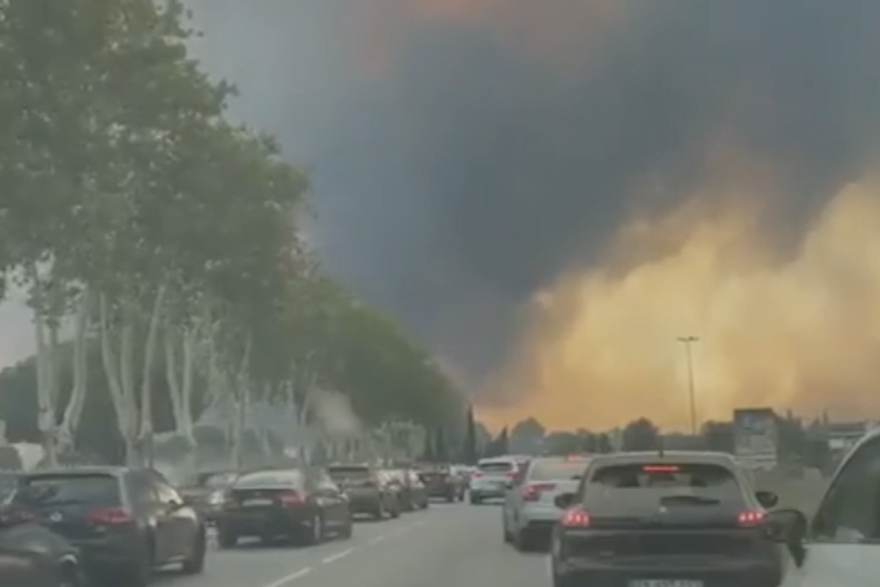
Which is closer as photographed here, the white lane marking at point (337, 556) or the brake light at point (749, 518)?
the brake light at point (749, 518)

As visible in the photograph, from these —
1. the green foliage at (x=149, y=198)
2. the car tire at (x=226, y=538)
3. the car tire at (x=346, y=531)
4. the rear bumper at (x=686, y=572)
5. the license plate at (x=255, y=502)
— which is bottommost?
the rear bumper at (x=686, y=572)

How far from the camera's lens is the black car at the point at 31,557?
15.3 m

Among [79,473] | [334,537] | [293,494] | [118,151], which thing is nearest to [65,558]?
[79,473]

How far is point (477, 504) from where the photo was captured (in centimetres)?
6738

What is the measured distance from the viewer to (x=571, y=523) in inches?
647

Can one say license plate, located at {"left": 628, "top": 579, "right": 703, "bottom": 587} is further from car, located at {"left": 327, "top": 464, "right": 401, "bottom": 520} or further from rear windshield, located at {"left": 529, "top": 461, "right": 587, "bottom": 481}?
car, located at {"left": 327, "top": 464, "right": 401, "bottom": 520}

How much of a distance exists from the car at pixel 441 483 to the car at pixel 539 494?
133 ft

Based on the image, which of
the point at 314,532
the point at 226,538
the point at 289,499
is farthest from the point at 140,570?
the point at 226,538

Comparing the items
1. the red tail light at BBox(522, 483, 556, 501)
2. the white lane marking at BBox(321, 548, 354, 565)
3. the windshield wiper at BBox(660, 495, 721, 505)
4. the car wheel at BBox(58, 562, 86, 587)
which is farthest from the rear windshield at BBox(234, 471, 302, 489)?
the windshield wiper at BBox(660, 495, 721, 505)

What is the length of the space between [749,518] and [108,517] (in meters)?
10.9

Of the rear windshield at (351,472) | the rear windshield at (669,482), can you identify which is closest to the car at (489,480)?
the rear windshield at (351,472)

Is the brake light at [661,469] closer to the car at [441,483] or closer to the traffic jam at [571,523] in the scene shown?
the traffic jam at [571,523]

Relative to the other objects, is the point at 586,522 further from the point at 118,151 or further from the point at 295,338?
the point at 295,338

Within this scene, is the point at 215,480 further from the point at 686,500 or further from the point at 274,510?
the point at 686,500
